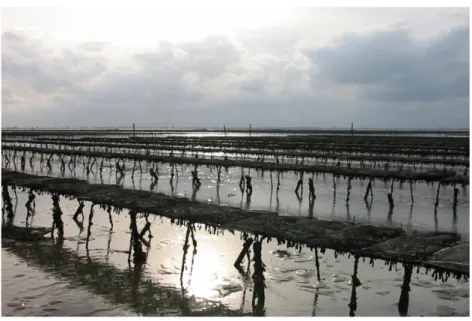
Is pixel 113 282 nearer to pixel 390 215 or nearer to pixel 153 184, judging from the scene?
pixel 390 215

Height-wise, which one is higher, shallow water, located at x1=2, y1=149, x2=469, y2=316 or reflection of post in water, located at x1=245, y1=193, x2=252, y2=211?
reflection of post in water, located at x1=245, y1=193, x2=252, y2=211

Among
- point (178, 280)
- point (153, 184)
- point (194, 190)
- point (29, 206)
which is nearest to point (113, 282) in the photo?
point (178, 280)

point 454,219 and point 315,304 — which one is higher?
point 454,219

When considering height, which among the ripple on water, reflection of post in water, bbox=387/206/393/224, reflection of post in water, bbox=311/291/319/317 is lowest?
reflection of post in water, bbox=311/291/319/317

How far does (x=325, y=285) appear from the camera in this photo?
38.1ft

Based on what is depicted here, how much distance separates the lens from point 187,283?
38.2 ft

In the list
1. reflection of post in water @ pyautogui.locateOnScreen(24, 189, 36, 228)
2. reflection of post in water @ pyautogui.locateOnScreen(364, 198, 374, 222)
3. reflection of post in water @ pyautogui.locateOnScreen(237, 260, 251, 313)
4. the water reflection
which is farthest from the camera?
reflection of post in water @ pyautogui.locateOnScreen(364, 198, 374, 222)

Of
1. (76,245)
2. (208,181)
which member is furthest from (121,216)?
(208,181)

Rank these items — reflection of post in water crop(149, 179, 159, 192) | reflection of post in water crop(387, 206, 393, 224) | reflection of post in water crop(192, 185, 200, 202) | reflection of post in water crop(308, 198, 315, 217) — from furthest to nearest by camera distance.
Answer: reflection of post in water crop(149, 179, 159, 192) < reflection of post in water crop(192, 185, 200, 202) < reflection of post in water crop(308, 198, 315, 217) < reflection of post in water crop(387, 206, 393, 224)

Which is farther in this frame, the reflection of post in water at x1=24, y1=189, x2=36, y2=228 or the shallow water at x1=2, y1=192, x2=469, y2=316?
the reflection of post in water at x1=24, y1=189, x2=36, y2=228

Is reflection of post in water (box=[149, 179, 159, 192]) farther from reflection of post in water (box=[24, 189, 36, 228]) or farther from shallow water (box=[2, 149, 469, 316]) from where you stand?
shallow water (box=[2, 149, 469, 316])

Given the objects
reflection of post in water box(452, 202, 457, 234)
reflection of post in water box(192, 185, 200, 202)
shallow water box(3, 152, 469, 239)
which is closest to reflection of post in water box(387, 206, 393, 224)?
shallow water box(3, 152, 469, 239)

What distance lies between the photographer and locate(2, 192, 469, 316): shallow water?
1025cm

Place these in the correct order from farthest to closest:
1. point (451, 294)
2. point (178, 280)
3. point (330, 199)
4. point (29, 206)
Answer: point (330, 199) → point (29, 206) → point (178, 280) → point (451, 294)
